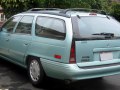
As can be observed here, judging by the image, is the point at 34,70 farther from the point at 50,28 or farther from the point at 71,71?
the point at 71,71

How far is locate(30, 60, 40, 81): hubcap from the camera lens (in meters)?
6.46

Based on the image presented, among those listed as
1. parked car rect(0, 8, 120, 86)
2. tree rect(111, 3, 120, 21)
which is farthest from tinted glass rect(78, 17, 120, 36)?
tree rect(111, 3, 120, 21)

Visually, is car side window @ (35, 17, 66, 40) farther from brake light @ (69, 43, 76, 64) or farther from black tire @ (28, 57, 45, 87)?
black tire @ (28, 57, 45, 87)

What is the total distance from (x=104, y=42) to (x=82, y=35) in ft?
1.60

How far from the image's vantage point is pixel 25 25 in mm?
7129

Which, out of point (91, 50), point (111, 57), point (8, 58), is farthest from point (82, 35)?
point (8, 58)

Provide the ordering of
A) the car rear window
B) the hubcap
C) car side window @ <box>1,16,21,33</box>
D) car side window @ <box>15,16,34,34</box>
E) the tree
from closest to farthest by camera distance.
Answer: the car rear window < the hubcap < car side window @ <box>15,16,34,34</box> < car side window @ <box>1,16,21,33</box> < the tree

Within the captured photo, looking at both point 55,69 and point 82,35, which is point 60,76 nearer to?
point 55,69

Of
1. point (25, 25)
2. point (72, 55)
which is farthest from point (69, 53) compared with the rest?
point (25, 25)

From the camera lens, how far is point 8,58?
25.5 feet

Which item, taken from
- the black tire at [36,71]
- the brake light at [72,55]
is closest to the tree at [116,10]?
the black tire at [36,71]

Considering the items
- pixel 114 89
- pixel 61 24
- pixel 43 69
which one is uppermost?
pixel 61 24

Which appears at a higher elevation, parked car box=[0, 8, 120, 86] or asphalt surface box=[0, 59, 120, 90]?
parked car box=[0, 8, 120, 86]

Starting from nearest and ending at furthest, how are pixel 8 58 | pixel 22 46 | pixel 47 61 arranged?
pixel 47 61
pixel 22 46
pixel 8 58
